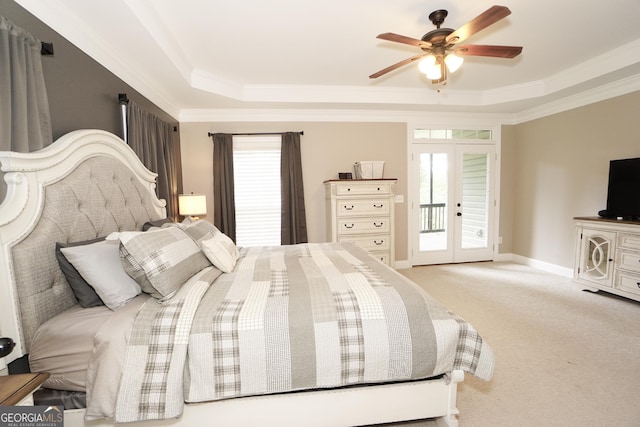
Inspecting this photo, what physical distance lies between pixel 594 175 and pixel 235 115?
4.86 metres

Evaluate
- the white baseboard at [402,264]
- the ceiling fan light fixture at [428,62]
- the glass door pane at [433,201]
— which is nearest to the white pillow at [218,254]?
the ceiling fan light fixture at [428,62]

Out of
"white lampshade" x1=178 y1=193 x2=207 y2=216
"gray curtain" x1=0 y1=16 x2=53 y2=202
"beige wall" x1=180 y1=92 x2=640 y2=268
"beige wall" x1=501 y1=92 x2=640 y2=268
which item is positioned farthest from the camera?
"beige wall" x1=180 y1=92 x2=640 y2=268

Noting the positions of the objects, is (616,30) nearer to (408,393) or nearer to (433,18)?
→ (433,18)

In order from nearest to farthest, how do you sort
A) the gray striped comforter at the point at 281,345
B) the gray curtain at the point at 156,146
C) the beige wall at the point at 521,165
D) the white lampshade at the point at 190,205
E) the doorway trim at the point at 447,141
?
the gray striped comforter at the point at 281,345, the gray curtain at the point at 156,146, the white lampshade at the point at 190,205, the beige wall at the point at 521,165, the doorway trim at the point at 447,141

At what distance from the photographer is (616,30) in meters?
2.55

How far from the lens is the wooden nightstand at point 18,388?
882 millimetres

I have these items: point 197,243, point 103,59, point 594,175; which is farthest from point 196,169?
point 594,175

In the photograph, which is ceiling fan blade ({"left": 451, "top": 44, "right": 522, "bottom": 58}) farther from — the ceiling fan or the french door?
the french door

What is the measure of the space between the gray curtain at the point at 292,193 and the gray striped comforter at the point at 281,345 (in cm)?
262

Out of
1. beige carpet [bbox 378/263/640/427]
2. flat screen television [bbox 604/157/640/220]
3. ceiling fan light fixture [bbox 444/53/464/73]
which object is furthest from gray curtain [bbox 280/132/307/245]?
flat screen television [bbox 604/157/640/220]

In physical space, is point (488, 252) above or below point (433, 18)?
below

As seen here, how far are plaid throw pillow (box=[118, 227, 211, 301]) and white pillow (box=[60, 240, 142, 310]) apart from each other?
96mm

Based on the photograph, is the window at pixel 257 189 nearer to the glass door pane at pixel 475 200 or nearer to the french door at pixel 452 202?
the french door at pixel 452 202

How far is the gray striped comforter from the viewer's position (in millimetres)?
1229
